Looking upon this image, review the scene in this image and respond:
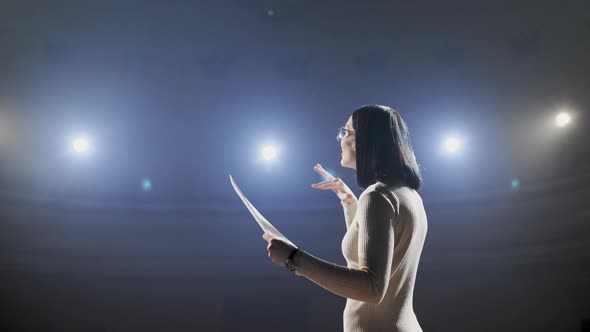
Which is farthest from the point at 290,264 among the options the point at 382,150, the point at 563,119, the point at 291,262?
the point at 563,119

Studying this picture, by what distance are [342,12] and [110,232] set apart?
2.78m

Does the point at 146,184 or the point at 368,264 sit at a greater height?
the point at 146,184

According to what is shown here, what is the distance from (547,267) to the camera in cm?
355

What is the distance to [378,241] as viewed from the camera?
0.74 meters

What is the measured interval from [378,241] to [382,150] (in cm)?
28

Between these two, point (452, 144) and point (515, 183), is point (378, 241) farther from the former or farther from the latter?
point (515, 183)

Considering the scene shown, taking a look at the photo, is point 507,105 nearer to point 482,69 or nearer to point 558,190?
point 482,69

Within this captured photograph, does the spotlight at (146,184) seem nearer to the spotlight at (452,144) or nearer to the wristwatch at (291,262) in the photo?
the spotlight at (452,144)

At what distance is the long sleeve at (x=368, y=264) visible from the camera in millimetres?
726

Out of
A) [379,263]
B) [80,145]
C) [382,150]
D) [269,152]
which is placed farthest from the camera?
[269,152]

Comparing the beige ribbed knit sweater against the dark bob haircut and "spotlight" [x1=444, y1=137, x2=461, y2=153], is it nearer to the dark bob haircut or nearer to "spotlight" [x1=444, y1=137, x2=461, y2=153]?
the dark bob haircut

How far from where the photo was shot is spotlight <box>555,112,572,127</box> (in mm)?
3285

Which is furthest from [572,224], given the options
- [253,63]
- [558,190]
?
[253,63]

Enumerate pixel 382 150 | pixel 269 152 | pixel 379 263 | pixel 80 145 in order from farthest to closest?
pixel 269 152 < pixel 80 145 < pixel 382 150 < pixel 379 263
